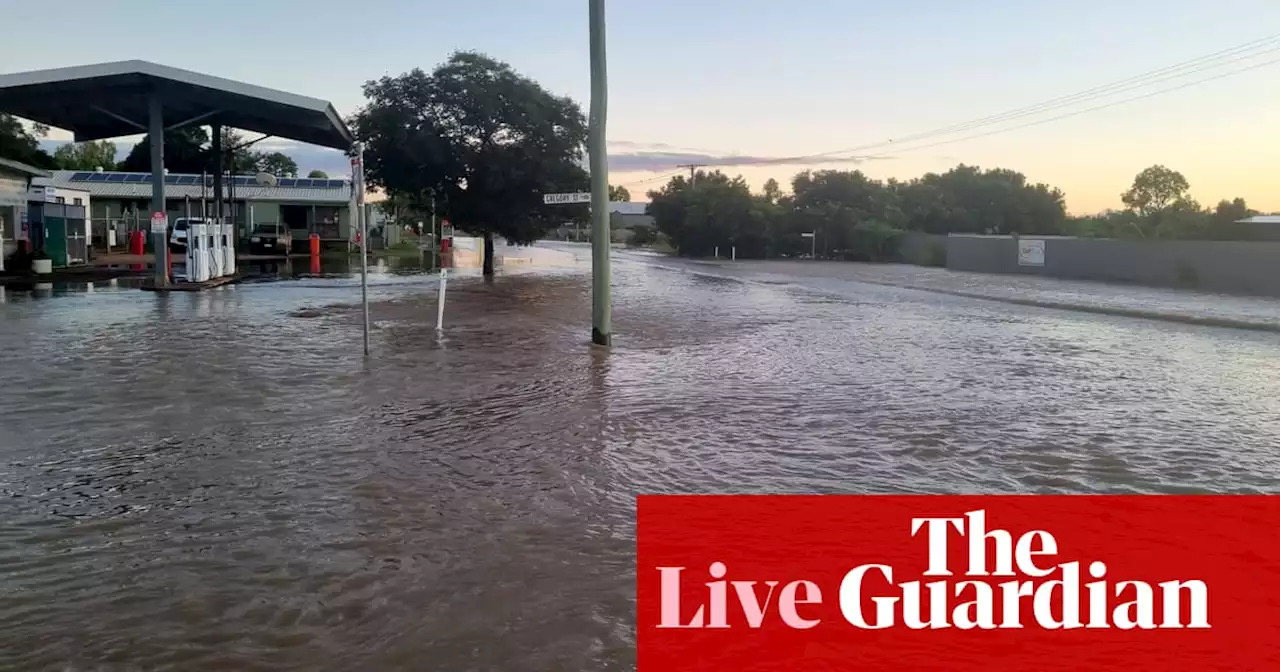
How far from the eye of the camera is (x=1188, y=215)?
49438mm

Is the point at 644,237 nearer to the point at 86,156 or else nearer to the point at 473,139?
the point at 86,156

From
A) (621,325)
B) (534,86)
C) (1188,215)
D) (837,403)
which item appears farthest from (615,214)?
(837,403)

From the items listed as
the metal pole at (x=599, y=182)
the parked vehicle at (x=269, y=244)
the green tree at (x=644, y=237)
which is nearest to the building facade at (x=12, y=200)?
the parked vehicle at (x=269, y=244)

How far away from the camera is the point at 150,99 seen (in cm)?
2567

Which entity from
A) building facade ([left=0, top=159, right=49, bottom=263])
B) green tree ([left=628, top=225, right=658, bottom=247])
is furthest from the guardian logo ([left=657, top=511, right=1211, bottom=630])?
green tree ([left=628, top=225, right=658, bottom=247])

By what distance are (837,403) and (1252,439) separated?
375cm

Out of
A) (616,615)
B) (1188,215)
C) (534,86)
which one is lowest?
(616,615)

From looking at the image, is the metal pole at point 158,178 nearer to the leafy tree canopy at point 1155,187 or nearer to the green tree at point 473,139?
the green tree at point 473,139

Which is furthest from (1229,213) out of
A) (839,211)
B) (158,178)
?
(158,178)

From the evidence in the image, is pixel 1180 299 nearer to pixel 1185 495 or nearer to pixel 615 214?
pixel 1185 495

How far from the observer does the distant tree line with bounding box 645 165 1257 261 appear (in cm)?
6894

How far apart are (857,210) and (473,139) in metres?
39.8

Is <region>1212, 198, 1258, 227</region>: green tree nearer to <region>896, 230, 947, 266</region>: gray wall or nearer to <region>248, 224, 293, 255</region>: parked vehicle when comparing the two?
<region>896, 230, 947, 266</region>: gray wall

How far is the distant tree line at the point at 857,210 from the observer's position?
6894 centimetres
